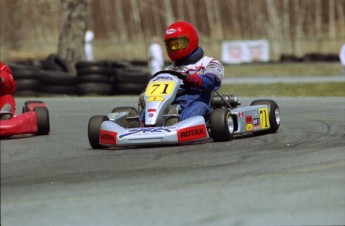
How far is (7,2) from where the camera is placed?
32.6 m

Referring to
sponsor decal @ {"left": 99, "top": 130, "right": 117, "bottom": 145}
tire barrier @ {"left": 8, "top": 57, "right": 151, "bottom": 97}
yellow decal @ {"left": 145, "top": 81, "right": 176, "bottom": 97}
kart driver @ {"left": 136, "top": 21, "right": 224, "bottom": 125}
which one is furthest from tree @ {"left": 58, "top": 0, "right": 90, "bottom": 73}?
sponsor decal @ {"left": 99, "top": 130, "right": 117, "bottom": 145}

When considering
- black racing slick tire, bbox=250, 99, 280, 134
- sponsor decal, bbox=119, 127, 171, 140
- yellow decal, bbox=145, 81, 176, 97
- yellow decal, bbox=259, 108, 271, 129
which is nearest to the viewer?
sponsor decal, bbox=119, 127, 171, 140

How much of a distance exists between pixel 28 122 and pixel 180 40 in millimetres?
1740

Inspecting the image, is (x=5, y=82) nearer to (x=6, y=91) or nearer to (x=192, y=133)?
(x=6, y=91)

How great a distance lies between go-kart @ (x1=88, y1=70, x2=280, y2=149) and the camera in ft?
27.5

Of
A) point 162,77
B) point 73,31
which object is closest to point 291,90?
point 73,31

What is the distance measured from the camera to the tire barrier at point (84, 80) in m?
17.9

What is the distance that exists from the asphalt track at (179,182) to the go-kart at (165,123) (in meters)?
0.11

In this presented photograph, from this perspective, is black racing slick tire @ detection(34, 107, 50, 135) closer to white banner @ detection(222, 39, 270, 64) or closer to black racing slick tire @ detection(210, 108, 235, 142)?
black racing slick tire @ detection(210, 108, 235, 142)

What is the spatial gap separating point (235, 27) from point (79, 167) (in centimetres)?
4266

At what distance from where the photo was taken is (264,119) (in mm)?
9758

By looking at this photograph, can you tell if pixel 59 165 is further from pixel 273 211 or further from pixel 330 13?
pixel 330 13

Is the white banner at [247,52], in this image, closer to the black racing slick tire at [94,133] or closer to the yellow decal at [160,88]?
the yellow decal at [160,88]

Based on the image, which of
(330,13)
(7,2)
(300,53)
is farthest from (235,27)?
(7,2)
